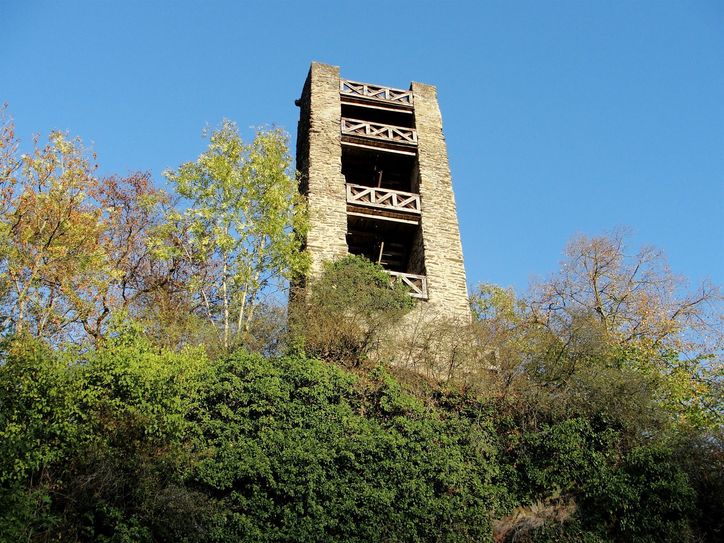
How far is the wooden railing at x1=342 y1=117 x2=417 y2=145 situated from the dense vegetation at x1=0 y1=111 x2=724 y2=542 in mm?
3224

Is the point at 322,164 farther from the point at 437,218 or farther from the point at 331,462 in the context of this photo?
the point at 331,462

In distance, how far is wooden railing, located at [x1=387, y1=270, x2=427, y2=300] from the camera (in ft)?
51.1

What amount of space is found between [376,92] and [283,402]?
12111 millimetres

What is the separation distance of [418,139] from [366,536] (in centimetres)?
1254

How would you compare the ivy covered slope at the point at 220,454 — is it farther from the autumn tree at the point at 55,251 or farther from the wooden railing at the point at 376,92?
the wooden railing at the point at 376,92

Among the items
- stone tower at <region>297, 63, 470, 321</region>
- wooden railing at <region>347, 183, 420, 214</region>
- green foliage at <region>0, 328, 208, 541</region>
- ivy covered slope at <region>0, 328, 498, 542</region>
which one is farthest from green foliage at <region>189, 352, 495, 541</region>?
wooden railing at <region>347, 183, 420, 214</region>

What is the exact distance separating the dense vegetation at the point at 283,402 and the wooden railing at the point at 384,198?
2048mm

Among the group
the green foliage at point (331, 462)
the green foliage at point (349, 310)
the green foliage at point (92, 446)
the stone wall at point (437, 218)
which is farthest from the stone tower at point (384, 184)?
the green foliage at point (92, 446)

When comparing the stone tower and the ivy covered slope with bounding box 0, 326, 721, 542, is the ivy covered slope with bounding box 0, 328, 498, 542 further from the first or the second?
the stone tower

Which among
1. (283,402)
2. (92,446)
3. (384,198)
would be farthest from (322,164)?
(92,446)

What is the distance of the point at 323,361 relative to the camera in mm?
12250

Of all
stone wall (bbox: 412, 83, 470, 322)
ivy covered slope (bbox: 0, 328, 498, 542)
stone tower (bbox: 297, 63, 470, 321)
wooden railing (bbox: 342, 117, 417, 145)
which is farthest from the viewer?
wooden railing (bbox: 342, 117, 417, 145)

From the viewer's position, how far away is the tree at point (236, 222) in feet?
46.5

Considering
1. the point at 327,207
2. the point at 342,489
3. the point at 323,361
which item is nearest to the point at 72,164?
the point at 327,207
